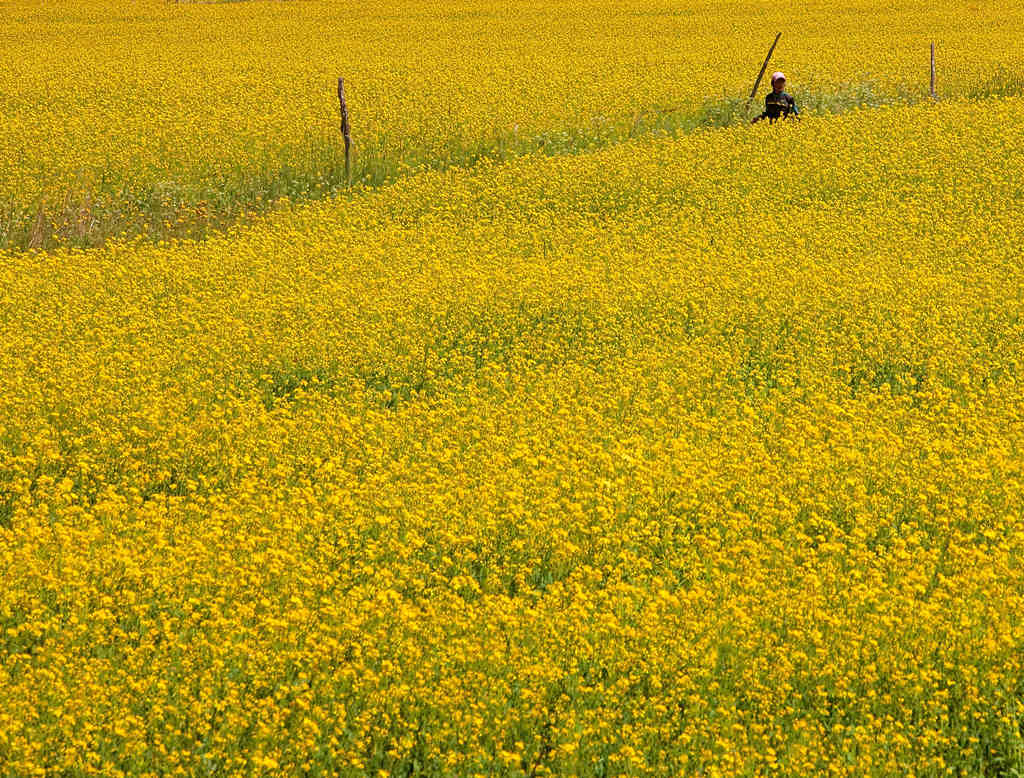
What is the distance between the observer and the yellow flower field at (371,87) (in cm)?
1923

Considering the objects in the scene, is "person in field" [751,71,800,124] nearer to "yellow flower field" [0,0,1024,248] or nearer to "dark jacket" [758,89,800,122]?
"dark jacket" [758,89,800,122]

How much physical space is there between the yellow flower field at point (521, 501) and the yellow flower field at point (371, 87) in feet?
11.6

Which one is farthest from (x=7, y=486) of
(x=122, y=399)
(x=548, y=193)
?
(x=548, y=193)

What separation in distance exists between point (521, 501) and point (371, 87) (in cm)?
1999

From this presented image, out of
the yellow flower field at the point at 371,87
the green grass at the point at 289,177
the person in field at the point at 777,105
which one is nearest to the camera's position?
the green grass at the point at 289,177

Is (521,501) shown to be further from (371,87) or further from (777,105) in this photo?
(371,87)

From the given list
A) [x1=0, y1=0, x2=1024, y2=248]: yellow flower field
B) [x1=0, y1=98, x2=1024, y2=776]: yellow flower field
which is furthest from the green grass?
[x1=0, y1=98, x2=1024, y2=776]: yellow flower field

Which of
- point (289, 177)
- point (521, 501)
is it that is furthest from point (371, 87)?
point (521, 501)

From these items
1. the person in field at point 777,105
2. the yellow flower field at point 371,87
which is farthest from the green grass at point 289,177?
the person in field at point 777,105

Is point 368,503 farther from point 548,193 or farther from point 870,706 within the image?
point 548,193

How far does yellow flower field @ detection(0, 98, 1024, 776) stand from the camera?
5910 millimetres

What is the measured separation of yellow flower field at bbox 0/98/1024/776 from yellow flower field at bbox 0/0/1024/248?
139 inches

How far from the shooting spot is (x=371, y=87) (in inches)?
1048

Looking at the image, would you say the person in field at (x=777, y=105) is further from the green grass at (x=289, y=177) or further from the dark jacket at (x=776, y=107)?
the green grass at (x=289, y=177)
